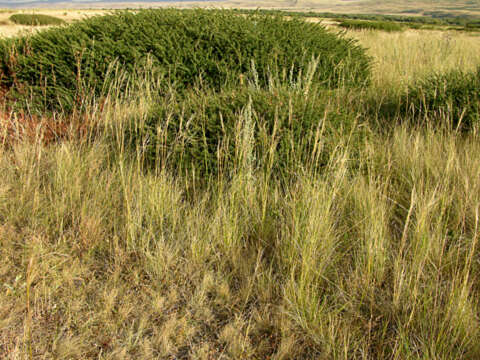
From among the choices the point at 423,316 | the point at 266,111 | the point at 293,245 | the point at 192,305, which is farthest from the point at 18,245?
the point at 423,316

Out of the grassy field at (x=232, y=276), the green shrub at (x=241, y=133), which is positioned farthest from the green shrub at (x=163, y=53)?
the grassy field at (x=232, y=276)

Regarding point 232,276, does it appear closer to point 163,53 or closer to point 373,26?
point 163,53

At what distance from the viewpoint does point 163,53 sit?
16.2ft

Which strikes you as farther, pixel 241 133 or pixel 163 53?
pixel 163 53

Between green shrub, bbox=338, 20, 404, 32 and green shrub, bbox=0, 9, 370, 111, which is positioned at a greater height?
green shrub, bbox=338, 20, 404, 32

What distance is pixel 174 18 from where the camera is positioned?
5.68 meters

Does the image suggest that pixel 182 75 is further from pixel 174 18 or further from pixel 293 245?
pixel 293 245

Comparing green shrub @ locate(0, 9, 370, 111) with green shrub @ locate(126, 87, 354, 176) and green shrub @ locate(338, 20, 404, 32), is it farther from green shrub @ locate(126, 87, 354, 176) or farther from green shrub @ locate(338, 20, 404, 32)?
green shrub @ locate(338, 20, 404, 32)


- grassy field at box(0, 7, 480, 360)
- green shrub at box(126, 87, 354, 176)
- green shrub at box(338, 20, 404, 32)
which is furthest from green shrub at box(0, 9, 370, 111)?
green shrub at box(338, 20, 404, 32)

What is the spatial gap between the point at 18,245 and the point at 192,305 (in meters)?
1.34

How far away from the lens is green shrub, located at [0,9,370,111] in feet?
15.8

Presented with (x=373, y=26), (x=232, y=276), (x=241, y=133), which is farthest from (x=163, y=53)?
(x=373, y=26)

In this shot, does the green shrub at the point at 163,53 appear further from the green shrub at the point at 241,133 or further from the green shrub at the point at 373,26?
the green shrub at the point at 373,26

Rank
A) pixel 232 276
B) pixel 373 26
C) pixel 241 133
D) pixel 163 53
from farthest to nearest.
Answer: pixel 373 26 → pixel 163 53 → pixel 241 133 → pixel 232 276
